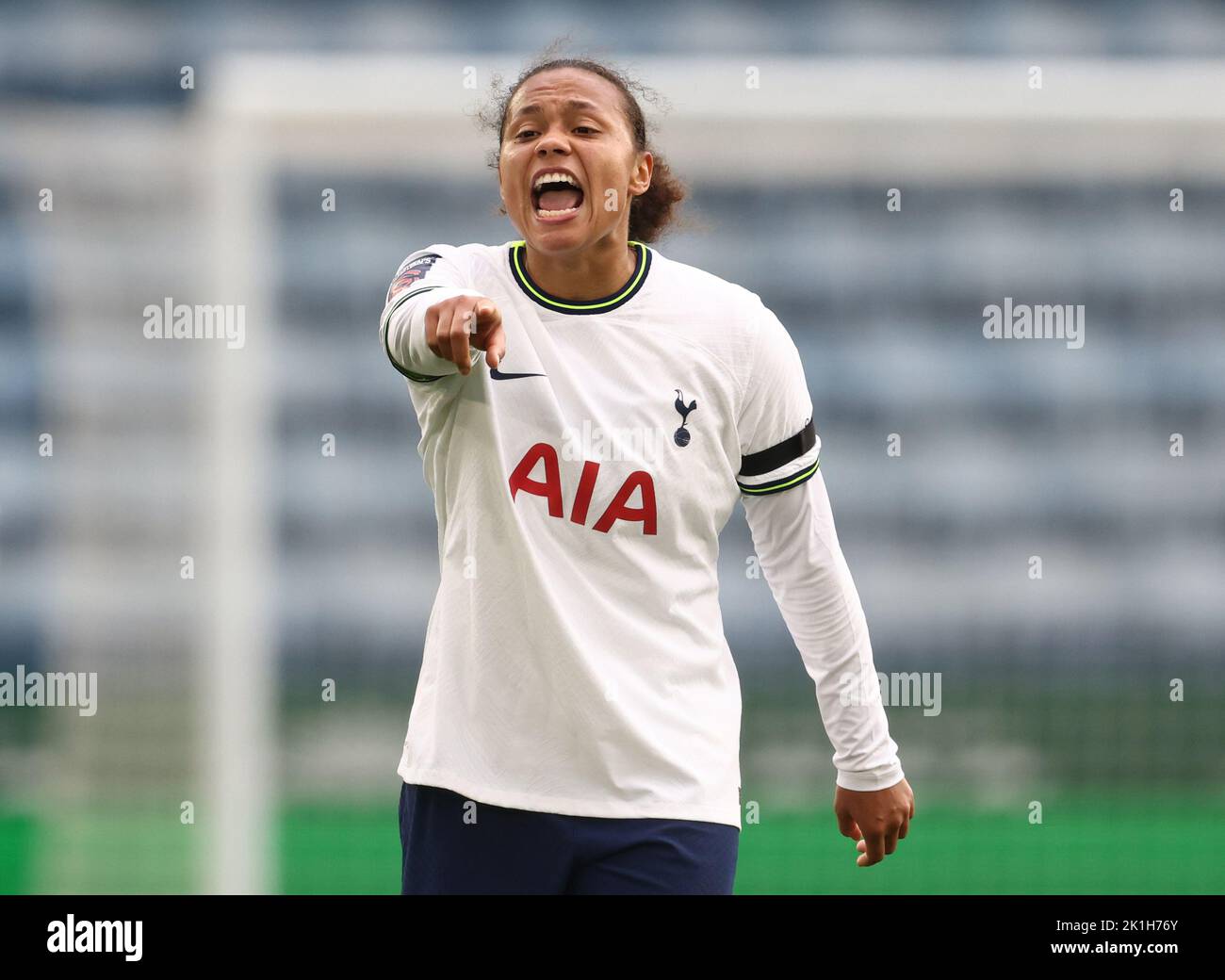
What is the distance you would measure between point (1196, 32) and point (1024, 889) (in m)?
2.31

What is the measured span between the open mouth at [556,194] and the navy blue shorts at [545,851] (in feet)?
2.47

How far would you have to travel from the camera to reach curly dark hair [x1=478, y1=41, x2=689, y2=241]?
1.94m

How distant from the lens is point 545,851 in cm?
170

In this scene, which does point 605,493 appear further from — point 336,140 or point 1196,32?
point 1196,32

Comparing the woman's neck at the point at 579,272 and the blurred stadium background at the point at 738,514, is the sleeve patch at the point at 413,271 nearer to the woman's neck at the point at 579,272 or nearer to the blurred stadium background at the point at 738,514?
the woman's neck at the point at 579,272

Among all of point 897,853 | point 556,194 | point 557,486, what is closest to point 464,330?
point 557,486

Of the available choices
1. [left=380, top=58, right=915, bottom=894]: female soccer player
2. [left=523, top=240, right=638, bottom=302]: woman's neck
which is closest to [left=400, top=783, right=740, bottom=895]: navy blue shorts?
[left=380, top=58, right=915, bottom=894]: female soccer player

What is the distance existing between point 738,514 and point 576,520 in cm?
186

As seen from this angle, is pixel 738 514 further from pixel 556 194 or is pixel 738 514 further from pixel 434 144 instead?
pixel 556 194

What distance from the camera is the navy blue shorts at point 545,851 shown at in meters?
1.70

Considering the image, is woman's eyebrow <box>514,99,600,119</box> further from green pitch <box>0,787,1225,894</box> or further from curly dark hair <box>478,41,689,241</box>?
green pitch <box>0,787,1225,894</box>

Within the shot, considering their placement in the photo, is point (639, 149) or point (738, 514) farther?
point (738, 514)

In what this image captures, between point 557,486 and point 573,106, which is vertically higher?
point 573,106

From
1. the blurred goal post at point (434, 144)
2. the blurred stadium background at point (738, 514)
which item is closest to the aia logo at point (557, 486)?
the blurred stadium background at point (738, 514)
